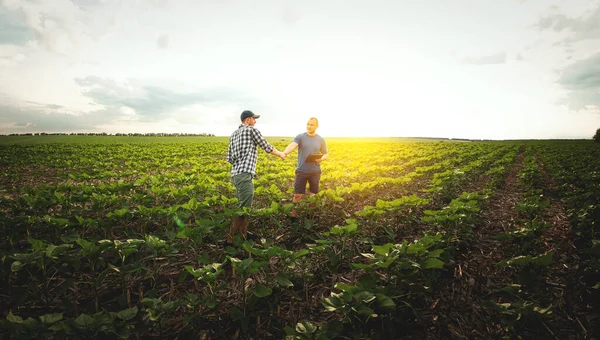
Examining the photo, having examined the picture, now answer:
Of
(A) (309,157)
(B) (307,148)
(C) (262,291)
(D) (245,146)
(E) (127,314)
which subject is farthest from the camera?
(B) (307,148)

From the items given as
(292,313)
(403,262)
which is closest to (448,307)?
(403,262)

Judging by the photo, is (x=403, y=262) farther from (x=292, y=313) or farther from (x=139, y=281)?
(x=139, y=281)

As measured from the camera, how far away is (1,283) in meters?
3.64

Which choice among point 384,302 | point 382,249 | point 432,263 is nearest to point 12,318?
point 384,302

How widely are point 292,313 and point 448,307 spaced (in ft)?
6.16

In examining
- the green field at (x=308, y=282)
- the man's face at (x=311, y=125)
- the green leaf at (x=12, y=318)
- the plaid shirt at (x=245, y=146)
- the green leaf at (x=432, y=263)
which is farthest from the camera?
the man's face at (x=311, y=125)

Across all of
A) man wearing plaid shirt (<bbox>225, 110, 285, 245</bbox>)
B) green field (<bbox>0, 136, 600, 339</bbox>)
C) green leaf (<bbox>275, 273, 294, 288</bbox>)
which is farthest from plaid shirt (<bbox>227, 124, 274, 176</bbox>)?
green leaf (<bbox>275, 273, 294, 288</bbox>)

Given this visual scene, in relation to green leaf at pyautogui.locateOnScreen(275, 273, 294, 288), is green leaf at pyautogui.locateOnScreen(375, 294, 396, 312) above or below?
above

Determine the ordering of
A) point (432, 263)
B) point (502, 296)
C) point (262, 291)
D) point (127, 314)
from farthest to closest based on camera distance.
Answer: point (502, 296)
point (432, 263)
point (262, 291)
point (127, 314)

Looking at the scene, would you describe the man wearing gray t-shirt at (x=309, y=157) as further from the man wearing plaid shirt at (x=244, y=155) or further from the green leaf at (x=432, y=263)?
the green leaf at (x=432, y=263)

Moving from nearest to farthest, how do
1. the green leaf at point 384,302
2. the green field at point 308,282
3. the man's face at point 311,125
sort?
the green leaf at point 384,302, the green field at point 308,282, the man's face at point 311,125

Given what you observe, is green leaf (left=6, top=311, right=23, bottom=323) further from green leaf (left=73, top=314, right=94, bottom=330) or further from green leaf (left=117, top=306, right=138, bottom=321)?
green leaf (left=117, top=306, right=138, bottom=321)

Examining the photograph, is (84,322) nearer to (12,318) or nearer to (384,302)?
(12,318)

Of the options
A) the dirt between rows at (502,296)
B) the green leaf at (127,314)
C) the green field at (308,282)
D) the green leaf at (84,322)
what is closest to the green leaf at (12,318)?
the green field at (308,282)
